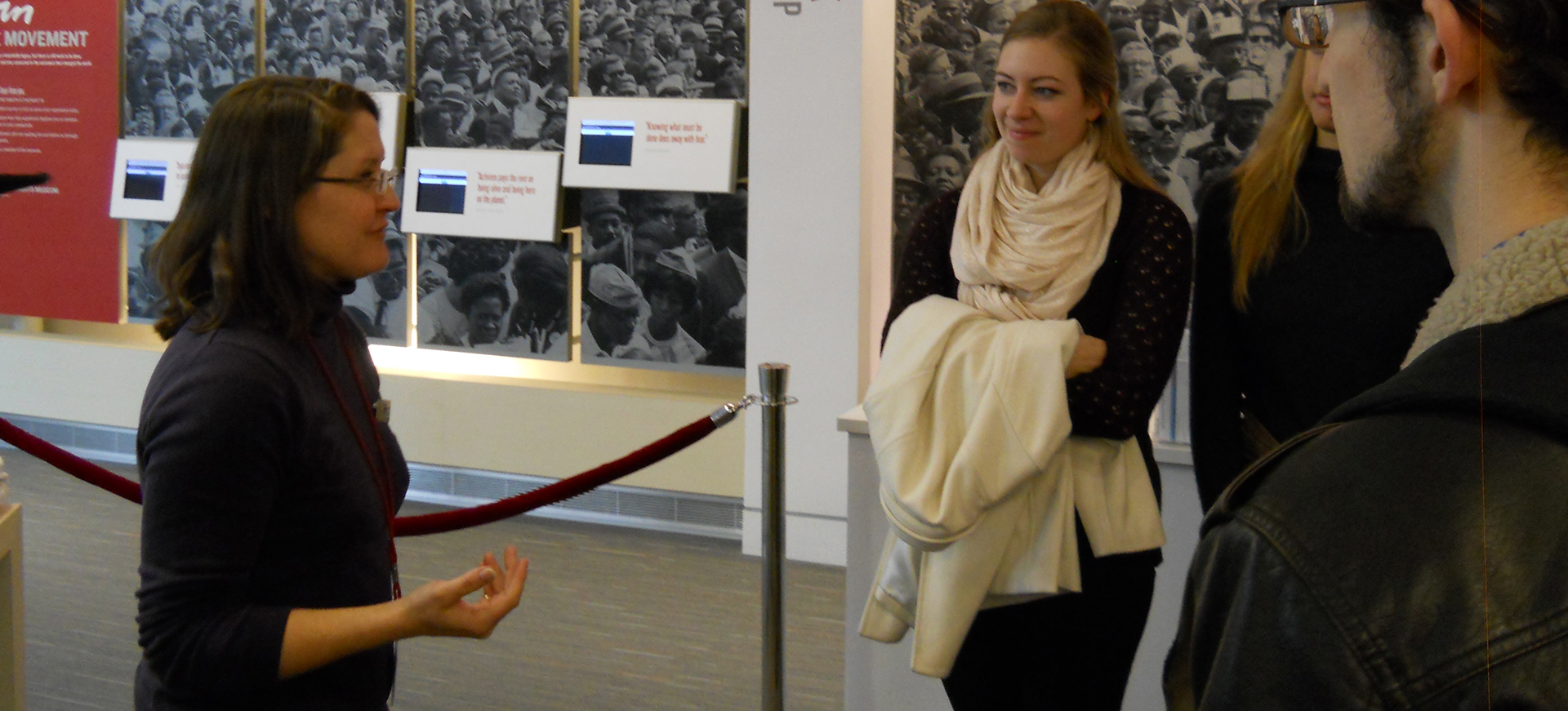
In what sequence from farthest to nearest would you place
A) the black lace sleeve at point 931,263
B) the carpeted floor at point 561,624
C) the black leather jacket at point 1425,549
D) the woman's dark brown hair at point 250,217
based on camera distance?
the carpeted floor at point 561,624
the black lace sleeve at point 931,263
the woman's dark brown hair at point 250,217
the black leather jacket at point 1425,549

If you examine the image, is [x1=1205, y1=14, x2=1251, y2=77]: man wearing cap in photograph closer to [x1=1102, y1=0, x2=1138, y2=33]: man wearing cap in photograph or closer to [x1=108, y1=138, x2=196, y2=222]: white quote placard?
[x1=1102, y1=0, x2=1138, y2=33]: man wearing cap in photograph

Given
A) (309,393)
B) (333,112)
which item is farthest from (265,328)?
(333,112)

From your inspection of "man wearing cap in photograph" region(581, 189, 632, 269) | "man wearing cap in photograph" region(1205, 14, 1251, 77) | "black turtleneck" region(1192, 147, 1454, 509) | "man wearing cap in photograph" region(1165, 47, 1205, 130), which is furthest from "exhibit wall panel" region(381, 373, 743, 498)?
"black turtleneck" region(1192, 147, 1454, 509)

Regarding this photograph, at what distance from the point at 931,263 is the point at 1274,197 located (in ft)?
2.25

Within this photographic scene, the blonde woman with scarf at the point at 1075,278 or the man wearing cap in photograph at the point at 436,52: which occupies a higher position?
the man wearing cap in photograph at the point at 436,52

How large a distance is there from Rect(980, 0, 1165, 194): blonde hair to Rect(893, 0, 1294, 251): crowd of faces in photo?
104 inches

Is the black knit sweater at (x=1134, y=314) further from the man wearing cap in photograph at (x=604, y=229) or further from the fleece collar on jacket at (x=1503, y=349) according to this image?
the man wearing cap in photograph at (x=604, y=229)

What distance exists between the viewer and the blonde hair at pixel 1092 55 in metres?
2.43

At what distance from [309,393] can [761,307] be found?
404 cm

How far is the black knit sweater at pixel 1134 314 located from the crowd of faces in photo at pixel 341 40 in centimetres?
532

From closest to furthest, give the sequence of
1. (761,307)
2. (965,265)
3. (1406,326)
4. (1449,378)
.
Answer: (1449,378) < (1406,326) < (965,265) < (761,307)

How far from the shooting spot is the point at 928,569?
7.80 feet

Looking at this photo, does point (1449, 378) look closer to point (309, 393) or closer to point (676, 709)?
point (309, 393)

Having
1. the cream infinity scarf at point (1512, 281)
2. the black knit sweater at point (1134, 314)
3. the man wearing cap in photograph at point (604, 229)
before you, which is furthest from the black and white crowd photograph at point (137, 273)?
the cream infinity scarf at point (1512, 281)
